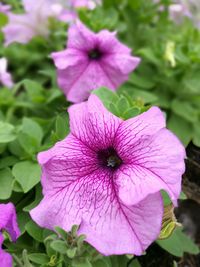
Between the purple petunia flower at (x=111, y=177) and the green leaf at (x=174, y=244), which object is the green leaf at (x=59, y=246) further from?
the green leaf at (x=174, y=244)

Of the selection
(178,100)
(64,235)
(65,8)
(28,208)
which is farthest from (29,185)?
(65,8)

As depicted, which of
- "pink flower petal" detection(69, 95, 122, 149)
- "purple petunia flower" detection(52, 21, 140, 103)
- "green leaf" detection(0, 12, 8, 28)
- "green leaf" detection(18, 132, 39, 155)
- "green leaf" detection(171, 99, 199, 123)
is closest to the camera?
"pink flower petal" detection(69, 95, 122, 149)

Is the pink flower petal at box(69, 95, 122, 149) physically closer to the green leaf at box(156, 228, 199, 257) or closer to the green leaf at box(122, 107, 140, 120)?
the green leaf at box(122, 107, 140, 120)

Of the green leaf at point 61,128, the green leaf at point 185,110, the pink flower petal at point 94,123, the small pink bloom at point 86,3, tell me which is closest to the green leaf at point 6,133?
the green leaf at point 61,128

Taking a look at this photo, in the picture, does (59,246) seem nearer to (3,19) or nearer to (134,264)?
(134,264)

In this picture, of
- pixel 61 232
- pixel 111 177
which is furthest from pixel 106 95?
pixel 61 232

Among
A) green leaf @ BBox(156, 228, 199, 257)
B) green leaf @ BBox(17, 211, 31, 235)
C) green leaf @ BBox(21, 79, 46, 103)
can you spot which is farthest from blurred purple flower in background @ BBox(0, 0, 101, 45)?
green leaf @ BBox(156, 228, 199, 257)

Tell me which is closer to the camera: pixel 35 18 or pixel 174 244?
pixel 174 244
